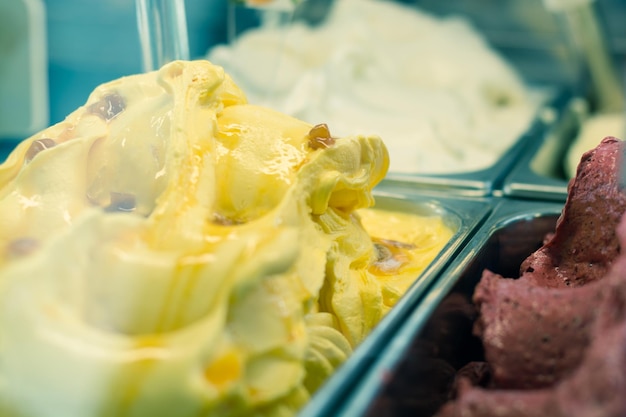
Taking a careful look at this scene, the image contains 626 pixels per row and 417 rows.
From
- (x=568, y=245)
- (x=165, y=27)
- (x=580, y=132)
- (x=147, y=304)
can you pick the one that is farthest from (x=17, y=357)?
(x=580, y=132)

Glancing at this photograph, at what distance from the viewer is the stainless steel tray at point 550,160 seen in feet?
5.64

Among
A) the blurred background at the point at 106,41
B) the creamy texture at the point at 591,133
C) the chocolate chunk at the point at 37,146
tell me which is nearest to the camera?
the chocolate chunk at the point at 37,146

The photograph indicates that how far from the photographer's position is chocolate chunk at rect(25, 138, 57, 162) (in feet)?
3.33

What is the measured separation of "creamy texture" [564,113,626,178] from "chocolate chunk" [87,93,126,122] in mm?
1749

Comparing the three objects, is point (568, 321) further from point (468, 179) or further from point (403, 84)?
point (403, 84)

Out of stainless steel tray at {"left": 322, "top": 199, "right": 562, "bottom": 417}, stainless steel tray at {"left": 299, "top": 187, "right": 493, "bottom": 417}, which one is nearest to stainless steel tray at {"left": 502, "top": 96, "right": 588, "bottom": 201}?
stainless steel tray at {"left": 299, "top": 187, "right": 493, "bottom": 417}

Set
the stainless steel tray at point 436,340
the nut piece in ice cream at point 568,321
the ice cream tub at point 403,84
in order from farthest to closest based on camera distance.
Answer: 1. the ice cream tub at point 403,84
2. the stainless steel tray at point 436,340
3. the nut piece in ice cream at point 568,321

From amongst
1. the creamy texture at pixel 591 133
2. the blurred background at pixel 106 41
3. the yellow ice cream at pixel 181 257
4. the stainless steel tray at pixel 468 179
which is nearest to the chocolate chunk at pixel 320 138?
the yellow ice cream at pixel 181 257

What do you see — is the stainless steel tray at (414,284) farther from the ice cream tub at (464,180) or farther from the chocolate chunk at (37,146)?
the chocolate chunk at (37,146)

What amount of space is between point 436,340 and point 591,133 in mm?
2091

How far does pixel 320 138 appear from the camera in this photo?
105cm

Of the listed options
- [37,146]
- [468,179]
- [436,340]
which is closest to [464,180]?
[468,179]

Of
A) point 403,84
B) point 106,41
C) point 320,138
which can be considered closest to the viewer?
point 320,138

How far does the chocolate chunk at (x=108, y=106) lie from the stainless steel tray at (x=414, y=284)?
56 cm
